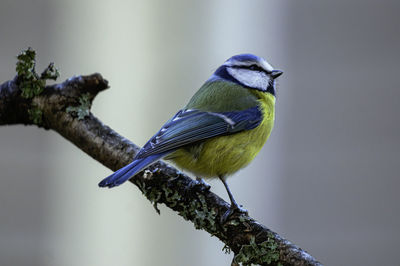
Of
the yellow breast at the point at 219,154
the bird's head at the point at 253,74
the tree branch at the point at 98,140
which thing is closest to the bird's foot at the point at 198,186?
the tree branch at the point at 98,140

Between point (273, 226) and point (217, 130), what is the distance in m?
1.36

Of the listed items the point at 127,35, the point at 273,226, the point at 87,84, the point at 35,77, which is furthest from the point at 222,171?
the point at 127,35

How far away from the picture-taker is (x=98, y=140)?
1.80 metres

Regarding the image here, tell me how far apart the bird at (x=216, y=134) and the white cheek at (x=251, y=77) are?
0.08ft

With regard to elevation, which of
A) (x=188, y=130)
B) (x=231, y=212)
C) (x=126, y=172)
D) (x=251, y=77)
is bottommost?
(x=231, y=212)

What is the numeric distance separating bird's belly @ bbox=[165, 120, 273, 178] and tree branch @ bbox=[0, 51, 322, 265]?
88 mm

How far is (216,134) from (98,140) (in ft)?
1.36

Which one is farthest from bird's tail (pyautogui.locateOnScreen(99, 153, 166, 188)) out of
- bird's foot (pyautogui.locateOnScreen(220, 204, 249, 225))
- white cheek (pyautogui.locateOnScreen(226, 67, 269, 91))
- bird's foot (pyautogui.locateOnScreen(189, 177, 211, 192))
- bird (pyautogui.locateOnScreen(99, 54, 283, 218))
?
white cheek (pyautogui.locateOnScreen(226, 67, 269, 91))

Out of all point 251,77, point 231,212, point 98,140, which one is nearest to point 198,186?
point 231,212

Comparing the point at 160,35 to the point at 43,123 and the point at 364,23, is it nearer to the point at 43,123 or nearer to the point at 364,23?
the point at 364,23

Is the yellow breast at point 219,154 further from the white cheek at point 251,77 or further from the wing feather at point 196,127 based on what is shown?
the white cheek at point 251,77

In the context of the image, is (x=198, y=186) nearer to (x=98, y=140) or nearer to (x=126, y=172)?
(x=126, y=172)

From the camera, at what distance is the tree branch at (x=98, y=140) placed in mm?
1679

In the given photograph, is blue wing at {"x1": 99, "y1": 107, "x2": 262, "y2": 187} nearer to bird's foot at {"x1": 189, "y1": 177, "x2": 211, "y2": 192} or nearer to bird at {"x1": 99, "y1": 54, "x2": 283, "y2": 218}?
bird at {"x1": 99, "y1": 54, "x2": 283, "y2": 218}
